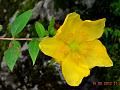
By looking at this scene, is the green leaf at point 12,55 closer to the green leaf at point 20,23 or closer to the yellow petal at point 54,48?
the green leaf at point 20,23

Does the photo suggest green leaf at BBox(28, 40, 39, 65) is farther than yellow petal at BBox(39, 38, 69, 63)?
Yes

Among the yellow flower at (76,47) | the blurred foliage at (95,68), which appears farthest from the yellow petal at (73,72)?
the blurred foliage at (95,68)

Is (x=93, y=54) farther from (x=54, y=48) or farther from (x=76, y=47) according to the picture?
(x=54, y=48)

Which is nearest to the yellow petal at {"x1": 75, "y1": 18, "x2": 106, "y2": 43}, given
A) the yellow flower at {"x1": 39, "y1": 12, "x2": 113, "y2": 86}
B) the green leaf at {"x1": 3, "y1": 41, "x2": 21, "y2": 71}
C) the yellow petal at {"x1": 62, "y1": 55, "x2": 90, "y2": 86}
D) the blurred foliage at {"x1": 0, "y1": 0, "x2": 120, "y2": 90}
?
the yellow flower at {"x1": 39, "y1": 12, "x2": 113, "y2": 86}

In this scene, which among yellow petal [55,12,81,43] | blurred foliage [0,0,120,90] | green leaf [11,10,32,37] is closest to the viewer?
yellow petal [55,12,81,43]

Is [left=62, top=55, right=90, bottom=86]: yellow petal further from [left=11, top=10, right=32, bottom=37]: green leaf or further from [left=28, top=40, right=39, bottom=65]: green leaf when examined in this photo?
[left=11, top=10, right=32, bottom=37]: green leaf

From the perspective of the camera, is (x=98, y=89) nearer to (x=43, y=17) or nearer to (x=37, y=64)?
(x=37, y=64)

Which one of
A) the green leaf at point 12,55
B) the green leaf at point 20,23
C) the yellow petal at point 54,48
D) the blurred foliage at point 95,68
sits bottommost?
the blurred foliage at point 95,68

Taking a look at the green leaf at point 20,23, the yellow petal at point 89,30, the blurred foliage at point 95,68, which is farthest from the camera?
the blurred foliage at point 95,68

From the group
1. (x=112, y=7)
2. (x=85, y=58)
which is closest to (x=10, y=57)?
(x=85, y=58)
